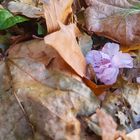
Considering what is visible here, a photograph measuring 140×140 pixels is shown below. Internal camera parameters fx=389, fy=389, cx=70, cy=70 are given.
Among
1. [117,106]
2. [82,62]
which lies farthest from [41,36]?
[117,106]

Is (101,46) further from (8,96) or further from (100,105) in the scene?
(8,96)

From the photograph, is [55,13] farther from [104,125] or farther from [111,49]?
[104,125]

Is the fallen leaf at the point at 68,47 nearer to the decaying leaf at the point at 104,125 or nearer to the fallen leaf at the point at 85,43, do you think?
the fallen leaf at the point at 85,43

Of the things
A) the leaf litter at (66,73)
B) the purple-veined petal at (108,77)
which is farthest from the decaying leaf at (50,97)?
the purple-veined petal at (108,77)

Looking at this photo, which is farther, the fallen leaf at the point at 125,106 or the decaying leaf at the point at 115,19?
the decaying leaf at the point at 115,19

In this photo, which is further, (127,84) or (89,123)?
(127,84)

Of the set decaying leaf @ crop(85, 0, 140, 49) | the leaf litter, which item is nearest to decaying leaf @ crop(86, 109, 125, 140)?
the leaf litter

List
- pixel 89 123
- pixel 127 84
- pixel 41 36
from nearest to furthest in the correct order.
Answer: pixel 89 123, pixel 127 84, pixel 41 36

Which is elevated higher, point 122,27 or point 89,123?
point 122,27
